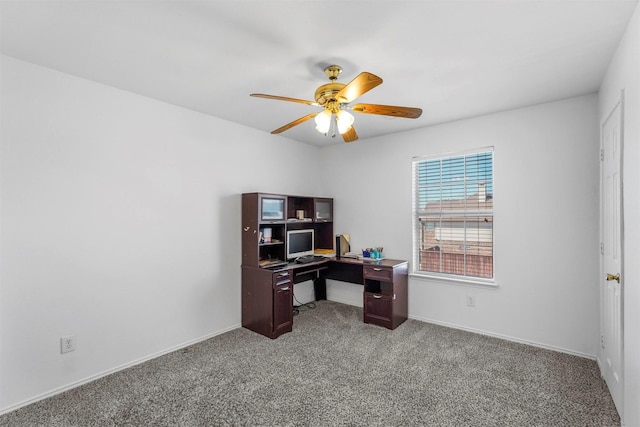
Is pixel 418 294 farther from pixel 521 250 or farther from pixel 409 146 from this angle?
pixel 409 146

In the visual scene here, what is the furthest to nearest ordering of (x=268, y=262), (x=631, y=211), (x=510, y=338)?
(x=268, y=262), (x=510, y=338), (x=631, y=211)

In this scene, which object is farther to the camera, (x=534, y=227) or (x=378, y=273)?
(x=378, y=273)

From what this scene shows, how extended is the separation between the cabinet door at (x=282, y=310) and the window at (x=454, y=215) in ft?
5.47

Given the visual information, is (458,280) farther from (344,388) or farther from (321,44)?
(321,44)

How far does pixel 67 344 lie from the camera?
2.43 metres

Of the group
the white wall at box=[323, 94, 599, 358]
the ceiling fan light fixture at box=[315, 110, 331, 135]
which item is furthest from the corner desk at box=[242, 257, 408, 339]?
the ceiling fan light fixture at box=[315, 110, 331, 135]

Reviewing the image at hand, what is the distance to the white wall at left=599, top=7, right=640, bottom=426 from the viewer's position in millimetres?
1633

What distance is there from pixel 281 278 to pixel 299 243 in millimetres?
820

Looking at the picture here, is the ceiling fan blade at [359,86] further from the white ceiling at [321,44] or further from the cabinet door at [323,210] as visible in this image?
the cabinet door at [323,210]

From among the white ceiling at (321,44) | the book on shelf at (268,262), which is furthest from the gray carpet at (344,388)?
the white ceiling at (321,44)

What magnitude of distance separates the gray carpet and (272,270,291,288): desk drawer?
59cm

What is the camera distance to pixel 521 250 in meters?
3.21

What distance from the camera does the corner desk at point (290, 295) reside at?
3410mm

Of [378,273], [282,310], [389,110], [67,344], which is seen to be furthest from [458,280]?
[67,344]
